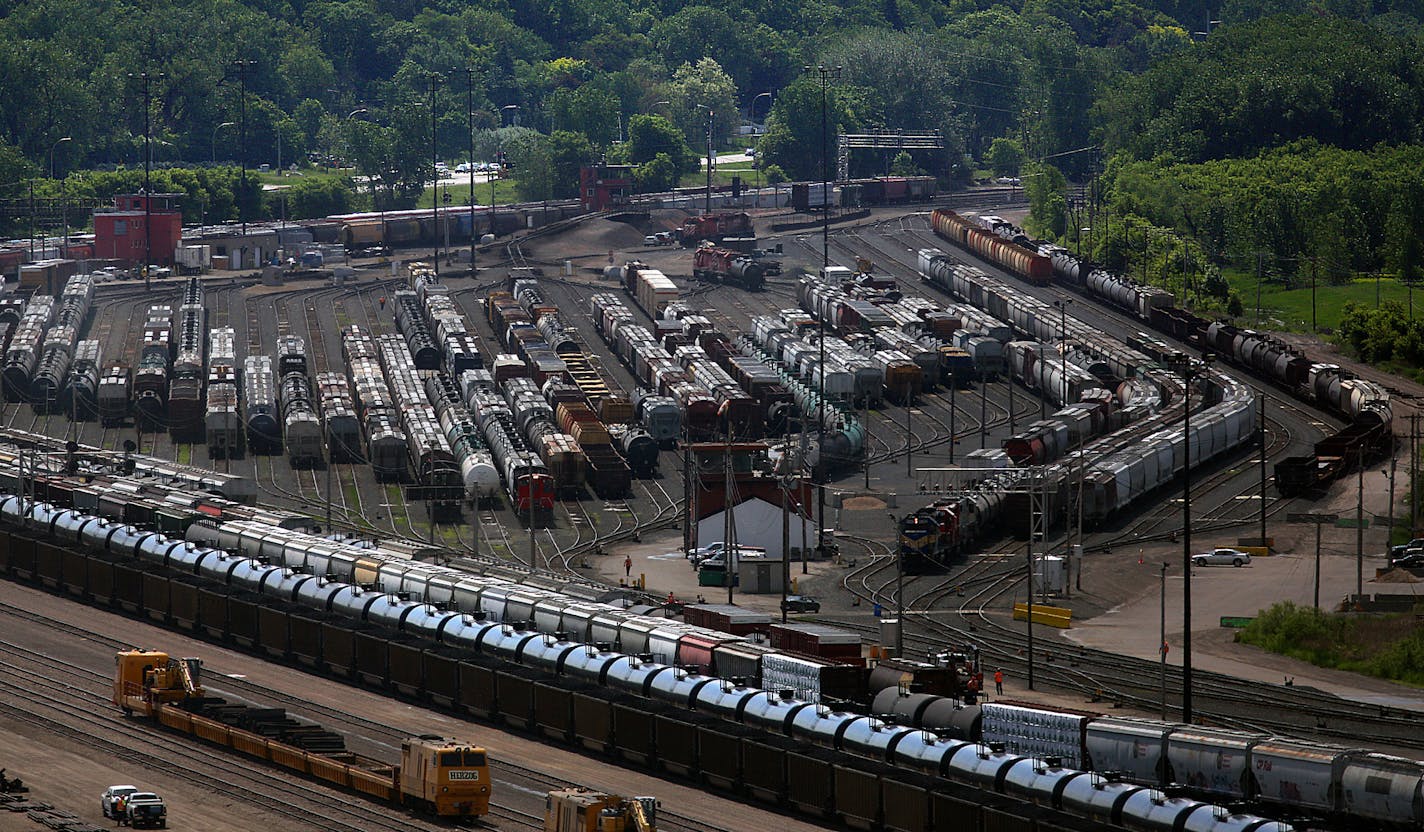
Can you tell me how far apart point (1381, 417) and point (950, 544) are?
28091mm

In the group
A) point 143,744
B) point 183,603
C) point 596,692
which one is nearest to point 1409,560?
point 596,692

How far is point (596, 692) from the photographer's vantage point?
2402 inches

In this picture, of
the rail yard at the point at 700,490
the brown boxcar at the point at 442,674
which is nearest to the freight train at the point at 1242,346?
the rail yard at the point at 700,490

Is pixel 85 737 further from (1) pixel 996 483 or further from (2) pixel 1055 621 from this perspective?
(1) pixel 996 483

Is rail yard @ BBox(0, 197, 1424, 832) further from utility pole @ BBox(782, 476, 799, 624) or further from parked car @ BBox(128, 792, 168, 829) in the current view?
parked car @ BBox(128, 792, 168, 829)

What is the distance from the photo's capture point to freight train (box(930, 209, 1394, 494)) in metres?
105

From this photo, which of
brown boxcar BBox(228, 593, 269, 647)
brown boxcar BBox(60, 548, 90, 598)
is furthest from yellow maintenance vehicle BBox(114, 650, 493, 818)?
brown boxcar BBox(60, 548, 90, 598)

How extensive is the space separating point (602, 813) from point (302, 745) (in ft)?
44.8

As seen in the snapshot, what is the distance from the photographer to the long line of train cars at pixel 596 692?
4934cm

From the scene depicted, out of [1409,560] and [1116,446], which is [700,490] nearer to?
[1116,446]

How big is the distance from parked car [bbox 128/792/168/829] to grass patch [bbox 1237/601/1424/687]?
41.9 m

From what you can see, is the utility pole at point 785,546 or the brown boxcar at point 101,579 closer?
the utility pole at point 785,546

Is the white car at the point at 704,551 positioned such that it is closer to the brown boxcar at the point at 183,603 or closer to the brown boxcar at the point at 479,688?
the brown boxcar at the point at 183,603

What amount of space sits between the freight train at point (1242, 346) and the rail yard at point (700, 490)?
32cm
